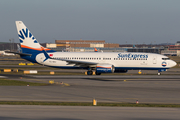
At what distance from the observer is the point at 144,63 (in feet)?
175

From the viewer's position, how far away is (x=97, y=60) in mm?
54281

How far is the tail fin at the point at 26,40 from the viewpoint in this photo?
56.3m

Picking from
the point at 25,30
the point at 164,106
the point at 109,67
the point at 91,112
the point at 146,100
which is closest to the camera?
the point at 91,112

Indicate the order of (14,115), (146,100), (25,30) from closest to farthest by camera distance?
(14,115)
(146,100)
(25,30)

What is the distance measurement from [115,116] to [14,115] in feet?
21.9

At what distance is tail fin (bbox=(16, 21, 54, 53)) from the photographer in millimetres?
56312

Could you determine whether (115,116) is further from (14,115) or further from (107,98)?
(107,98)

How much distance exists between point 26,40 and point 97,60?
16064 mm

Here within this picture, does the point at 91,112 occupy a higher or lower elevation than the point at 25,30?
lower

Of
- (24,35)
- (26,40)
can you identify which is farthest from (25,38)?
(24,35)

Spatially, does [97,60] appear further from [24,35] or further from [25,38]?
[24,35]

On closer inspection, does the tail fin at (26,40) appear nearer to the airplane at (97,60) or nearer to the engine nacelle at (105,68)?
the airplane at (97,60)

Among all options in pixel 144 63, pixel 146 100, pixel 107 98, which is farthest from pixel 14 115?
pixel 144 63

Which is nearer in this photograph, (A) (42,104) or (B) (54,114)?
(B) (54,114)
